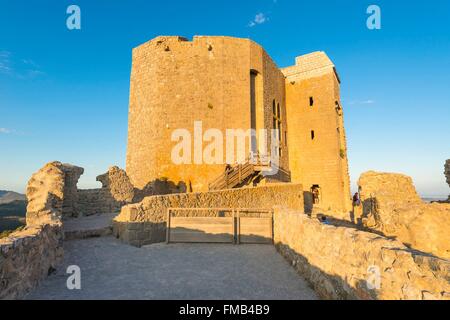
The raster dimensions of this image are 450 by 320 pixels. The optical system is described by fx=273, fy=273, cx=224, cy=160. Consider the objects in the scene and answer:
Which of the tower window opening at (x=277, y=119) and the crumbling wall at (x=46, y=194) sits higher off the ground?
the tower window opening at (x=277, y=119)

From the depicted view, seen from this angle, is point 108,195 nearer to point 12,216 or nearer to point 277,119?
point 277,119

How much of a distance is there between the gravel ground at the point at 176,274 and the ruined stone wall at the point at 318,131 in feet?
62.1

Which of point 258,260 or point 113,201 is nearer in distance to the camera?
point 258,260

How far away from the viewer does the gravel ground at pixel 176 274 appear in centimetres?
457

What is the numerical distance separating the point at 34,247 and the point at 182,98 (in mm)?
15403

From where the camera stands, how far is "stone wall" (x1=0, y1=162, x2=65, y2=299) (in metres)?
3.82

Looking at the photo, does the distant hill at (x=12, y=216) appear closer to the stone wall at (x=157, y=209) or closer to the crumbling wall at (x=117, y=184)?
the crumbling wall at (x=117, y=184)

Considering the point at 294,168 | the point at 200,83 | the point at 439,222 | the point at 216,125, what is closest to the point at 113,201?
the point at 216,125

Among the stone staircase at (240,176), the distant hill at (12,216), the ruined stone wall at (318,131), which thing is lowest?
the distant hill at (12,216)

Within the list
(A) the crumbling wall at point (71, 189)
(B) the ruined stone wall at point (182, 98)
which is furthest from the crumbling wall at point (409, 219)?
(A) the crumbling wall at point (71, 189)

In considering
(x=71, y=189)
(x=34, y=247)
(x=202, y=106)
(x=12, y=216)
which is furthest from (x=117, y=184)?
(x=12, y=216)

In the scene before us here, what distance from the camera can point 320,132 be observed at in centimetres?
2609
